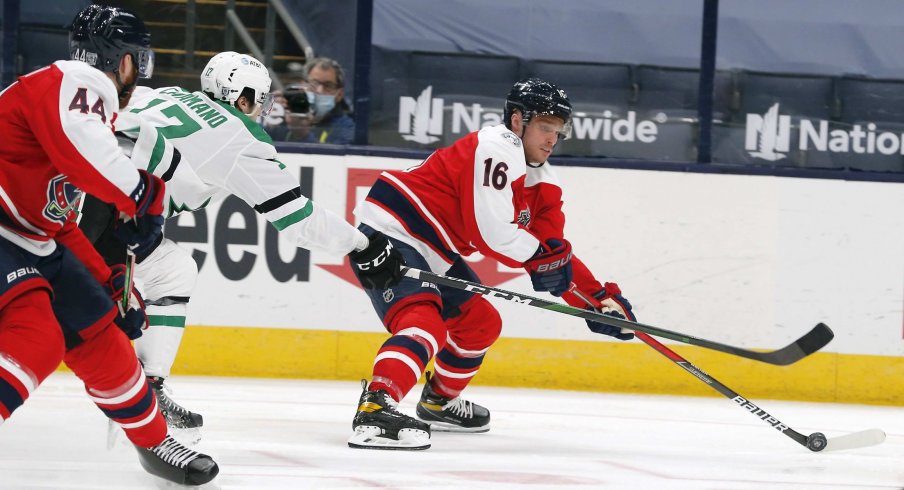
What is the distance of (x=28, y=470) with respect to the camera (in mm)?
2926

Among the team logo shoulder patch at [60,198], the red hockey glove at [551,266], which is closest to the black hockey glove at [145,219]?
the team logo shoulder patch at [60,198]

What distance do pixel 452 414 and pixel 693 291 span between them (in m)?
1.52

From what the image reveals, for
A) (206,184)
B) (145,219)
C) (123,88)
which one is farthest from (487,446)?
(123,88)

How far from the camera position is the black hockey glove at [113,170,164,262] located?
249cm

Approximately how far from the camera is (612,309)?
377cm

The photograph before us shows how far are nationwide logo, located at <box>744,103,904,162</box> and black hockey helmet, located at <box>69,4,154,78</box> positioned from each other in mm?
3182

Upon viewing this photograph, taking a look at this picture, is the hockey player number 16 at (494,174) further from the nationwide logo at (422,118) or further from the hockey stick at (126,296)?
the nationwide logo at (422,118)

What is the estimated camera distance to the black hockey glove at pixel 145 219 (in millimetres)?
2492

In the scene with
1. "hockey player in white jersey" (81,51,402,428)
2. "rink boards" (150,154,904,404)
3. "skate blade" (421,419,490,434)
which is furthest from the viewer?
"rink boards" (150,154,904,404)

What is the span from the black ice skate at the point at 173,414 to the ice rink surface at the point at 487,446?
0.22 ft

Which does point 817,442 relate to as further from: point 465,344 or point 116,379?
point 116,379

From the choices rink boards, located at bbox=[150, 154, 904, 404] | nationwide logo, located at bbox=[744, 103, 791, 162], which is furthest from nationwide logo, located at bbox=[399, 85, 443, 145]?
nationwide logo, located at bbox=[744, 103, 791, 162]

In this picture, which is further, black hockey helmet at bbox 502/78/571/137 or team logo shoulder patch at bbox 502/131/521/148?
black hockey helmet at bbox 502/78/571/137

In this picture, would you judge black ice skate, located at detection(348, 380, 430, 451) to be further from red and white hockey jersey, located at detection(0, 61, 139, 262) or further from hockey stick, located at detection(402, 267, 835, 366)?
red and white hockey jersey, located at detection(0, 61, 139, 262)
